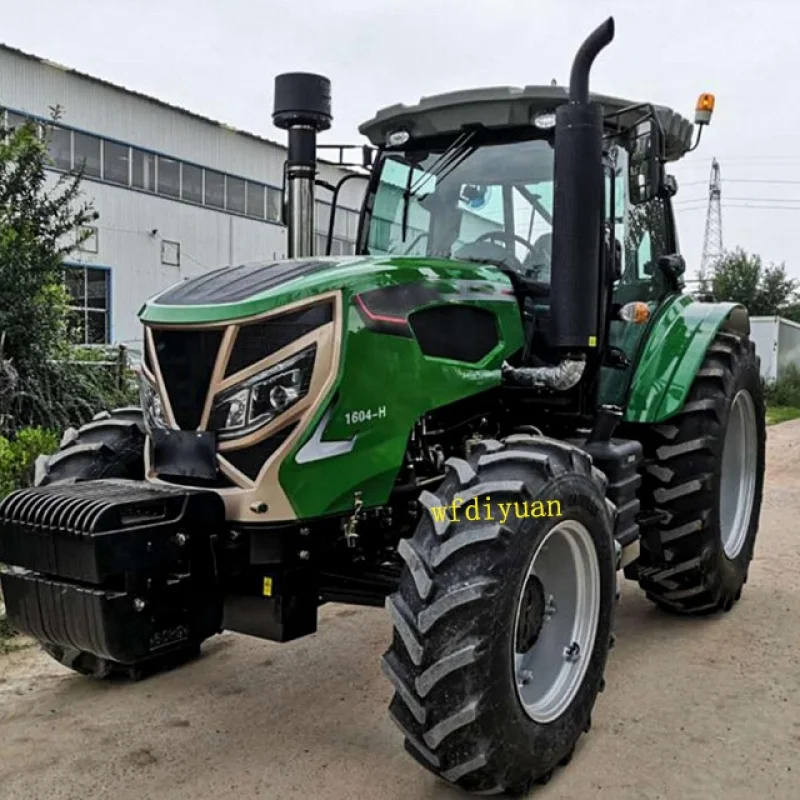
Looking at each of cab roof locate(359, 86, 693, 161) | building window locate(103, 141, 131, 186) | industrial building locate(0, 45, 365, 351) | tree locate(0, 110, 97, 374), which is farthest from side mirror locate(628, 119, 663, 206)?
building window locate(103, 141, 131, 186)

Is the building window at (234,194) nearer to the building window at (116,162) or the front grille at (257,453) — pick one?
the building window at (116,162)

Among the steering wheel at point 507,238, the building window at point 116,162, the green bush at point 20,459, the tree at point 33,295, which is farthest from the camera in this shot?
the building window at point 116,162

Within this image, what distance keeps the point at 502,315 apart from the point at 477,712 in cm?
174

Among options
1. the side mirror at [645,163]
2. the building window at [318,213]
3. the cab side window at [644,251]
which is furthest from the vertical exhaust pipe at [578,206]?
the building window at [318,213]

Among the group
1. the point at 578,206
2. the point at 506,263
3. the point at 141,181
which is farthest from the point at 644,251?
the point at 141,181

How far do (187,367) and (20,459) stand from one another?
3.61m

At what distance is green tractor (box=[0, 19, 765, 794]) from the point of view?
2.93 metres

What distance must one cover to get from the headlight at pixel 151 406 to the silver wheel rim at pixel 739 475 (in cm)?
338

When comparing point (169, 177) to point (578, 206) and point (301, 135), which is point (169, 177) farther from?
point (578, 206)

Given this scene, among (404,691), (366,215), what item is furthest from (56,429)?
(404,691)

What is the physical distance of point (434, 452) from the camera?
12.2 feet

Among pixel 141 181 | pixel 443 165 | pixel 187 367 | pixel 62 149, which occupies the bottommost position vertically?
pixel 187 367

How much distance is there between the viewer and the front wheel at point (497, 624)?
2.85 metres

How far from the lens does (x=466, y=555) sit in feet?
9.67
